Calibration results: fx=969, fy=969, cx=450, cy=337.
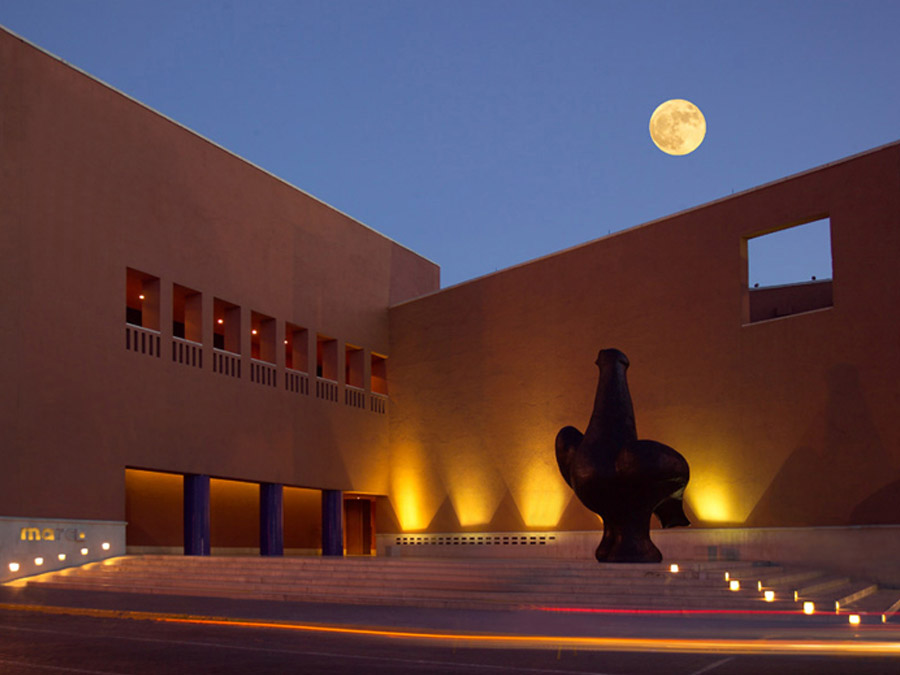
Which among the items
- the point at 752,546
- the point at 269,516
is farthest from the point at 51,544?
the point at 752,546

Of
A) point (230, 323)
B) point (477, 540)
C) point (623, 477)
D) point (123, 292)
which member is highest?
point (123, 292)

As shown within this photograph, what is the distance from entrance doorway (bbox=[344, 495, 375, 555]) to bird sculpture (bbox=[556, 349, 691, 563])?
14042 mm

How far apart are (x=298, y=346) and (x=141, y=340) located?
4.69 meters

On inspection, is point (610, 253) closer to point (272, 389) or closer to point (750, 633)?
point (272, 389)

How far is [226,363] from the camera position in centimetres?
1997

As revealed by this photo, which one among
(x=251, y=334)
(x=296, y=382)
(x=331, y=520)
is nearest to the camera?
(x=296, y=382)

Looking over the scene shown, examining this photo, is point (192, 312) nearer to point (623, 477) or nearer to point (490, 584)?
point (490, 584)

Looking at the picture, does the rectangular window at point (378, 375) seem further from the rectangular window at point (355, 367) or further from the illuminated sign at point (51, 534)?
the illuminated sign at point (51, 534)

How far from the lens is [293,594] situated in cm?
1255

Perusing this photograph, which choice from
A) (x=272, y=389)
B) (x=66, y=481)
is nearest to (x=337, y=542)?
(x=272, y=389)

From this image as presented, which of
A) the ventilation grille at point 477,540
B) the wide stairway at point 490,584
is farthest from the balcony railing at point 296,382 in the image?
the wide stairway at point 490,584

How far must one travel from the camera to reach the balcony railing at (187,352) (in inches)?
741

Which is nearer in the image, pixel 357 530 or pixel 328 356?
pixel 328 356

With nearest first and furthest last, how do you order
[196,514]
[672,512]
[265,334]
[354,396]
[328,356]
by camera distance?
[672,512], [196,514], [265,334], [328,356], [354,396]
